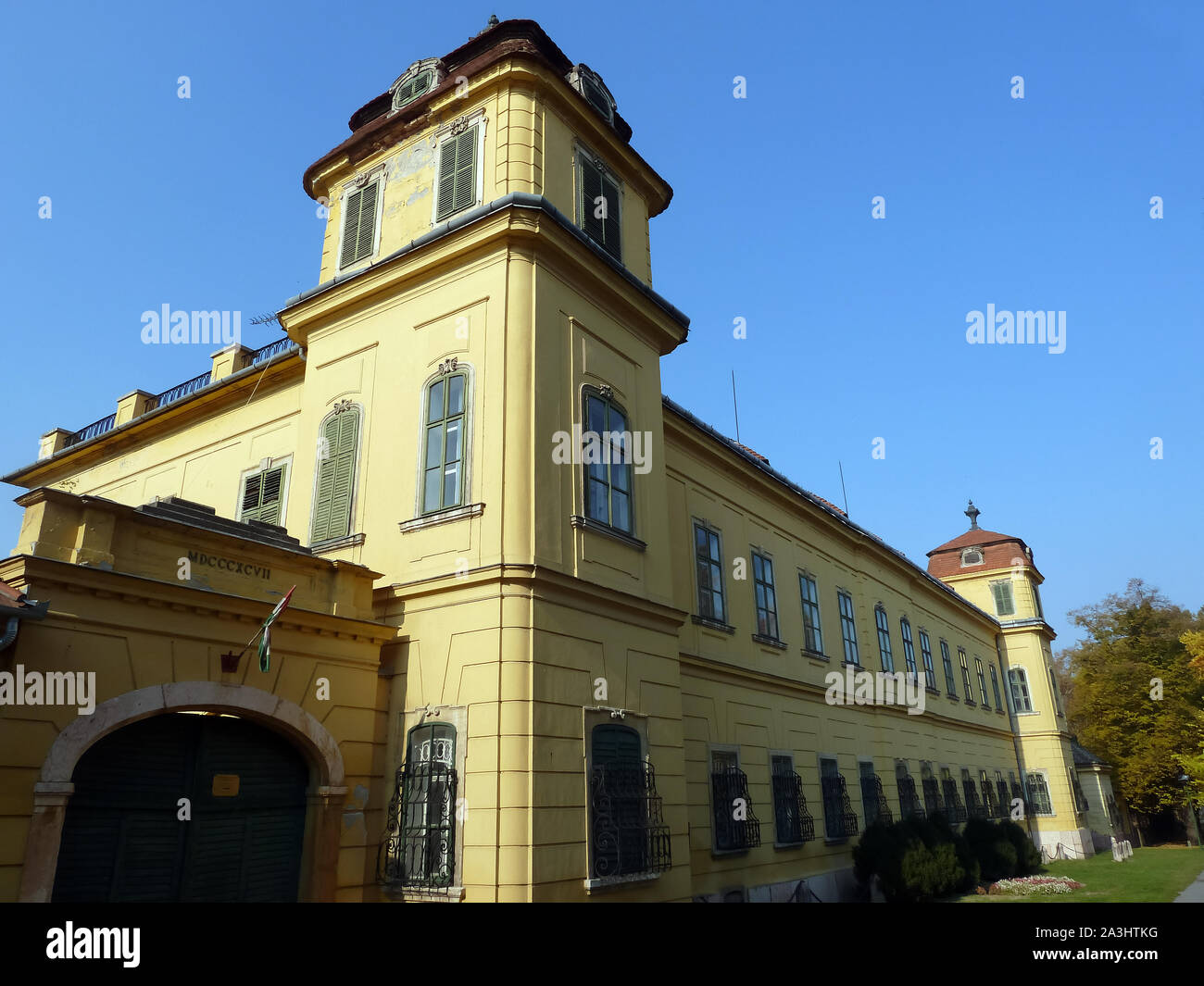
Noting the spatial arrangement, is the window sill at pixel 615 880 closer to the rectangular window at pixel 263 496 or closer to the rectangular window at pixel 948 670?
the rectangular window at pixel 263 496

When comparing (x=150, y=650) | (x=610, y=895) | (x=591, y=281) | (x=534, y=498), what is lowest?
(x=610, y=895)

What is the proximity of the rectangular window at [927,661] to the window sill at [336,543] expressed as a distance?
2103 centimetres

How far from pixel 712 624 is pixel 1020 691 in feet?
93.8

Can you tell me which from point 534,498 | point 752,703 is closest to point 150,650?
point 534,498

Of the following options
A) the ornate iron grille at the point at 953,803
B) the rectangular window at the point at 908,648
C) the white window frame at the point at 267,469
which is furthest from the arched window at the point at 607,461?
the ornate iron grille at the point at 953,803

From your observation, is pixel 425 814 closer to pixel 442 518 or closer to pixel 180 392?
pixel 442 518

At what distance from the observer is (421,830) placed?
360 inches

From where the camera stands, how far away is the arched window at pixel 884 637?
23.6 m

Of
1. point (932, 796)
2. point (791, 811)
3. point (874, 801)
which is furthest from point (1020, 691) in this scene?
point (791, 811)

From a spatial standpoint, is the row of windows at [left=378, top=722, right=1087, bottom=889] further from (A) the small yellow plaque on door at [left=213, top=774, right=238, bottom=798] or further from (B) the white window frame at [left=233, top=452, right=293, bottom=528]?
(B) the white window frame at [left=233, top=452, right=293, bottom=528]

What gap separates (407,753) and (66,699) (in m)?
3.68
